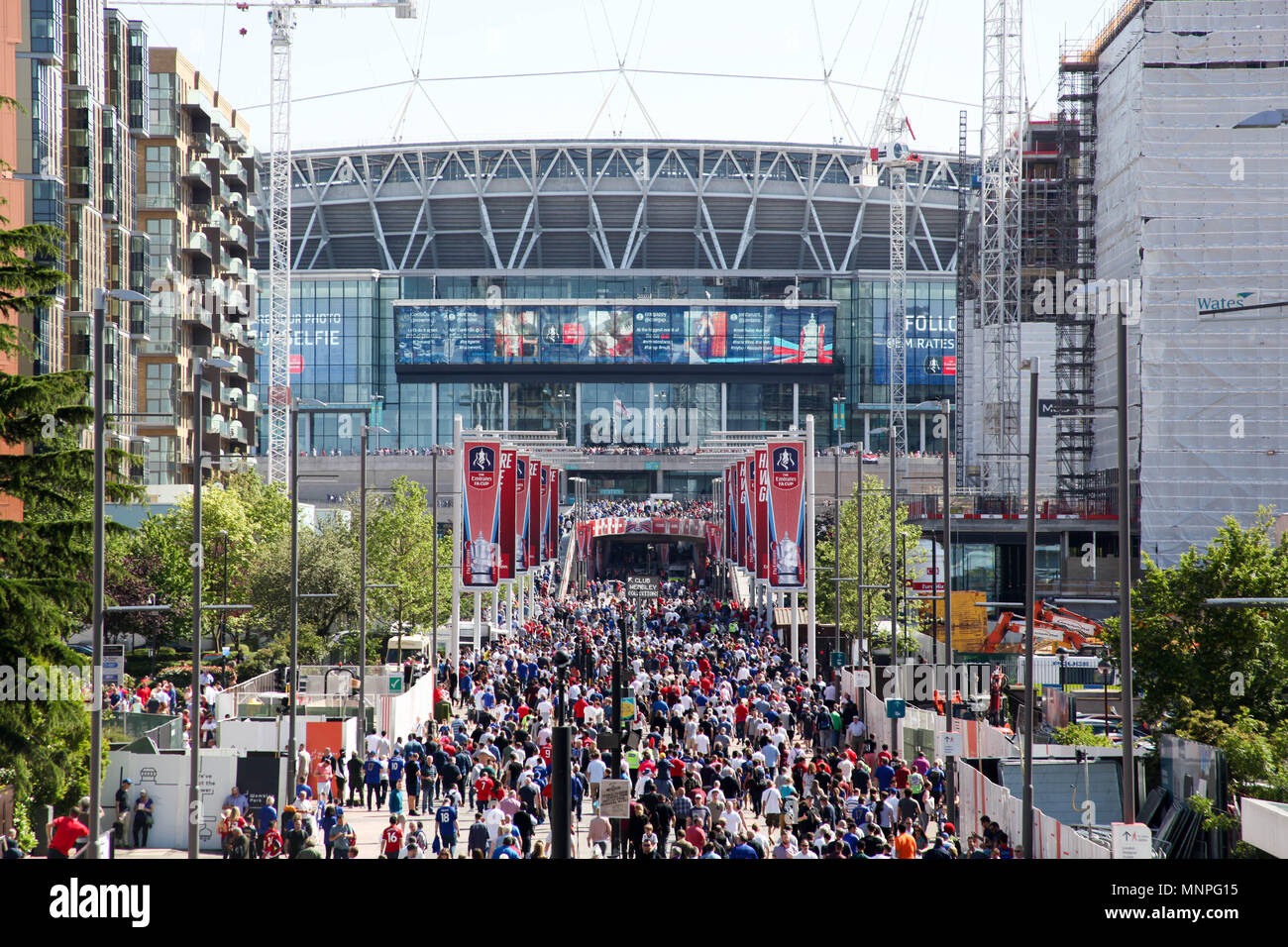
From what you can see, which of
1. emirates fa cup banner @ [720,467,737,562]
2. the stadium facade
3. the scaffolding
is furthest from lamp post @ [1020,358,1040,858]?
the stadium facade

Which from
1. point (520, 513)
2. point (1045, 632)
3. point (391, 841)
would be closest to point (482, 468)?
point (520, 513)

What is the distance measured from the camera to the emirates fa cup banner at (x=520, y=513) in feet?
140

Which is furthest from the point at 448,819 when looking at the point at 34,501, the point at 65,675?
the point at 34,501

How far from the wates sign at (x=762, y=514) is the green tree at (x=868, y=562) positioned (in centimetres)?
740

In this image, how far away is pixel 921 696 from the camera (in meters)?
36.2

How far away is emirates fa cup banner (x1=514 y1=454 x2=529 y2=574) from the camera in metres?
42.8

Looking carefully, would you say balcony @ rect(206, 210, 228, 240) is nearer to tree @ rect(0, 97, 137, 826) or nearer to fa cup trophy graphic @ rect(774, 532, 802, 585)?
fa cup trophy graphic @ rect(774, 532, 802, 585)

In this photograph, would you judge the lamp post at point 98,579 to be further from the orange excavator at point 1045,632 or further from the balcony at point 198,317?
A: the balcony at point 198,317

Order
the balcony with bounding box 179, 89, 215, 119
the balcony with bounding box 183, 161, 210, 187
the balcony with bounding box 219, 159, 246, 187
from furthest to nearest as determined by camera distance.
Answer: the balcony with bounding box 219, 159, 246, 187
the balcony with bounding box 183, 161, 210, 187
the balcony with bounding box 179, 89, 215, 119

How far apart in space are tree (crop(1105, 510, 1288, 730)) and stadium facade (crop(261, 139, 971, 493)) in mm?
101374

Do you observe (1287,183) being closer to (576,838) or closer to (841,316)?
(576,838)

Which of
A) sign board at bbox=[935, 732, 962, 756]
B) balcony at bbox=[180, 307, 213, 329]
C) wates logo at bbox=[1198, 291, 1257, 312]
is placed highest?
balcony at bbox=[180, 307, 213, 329]

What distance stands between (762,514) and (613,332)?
305ft

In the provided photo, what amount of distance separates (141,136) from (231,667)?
39043mm
